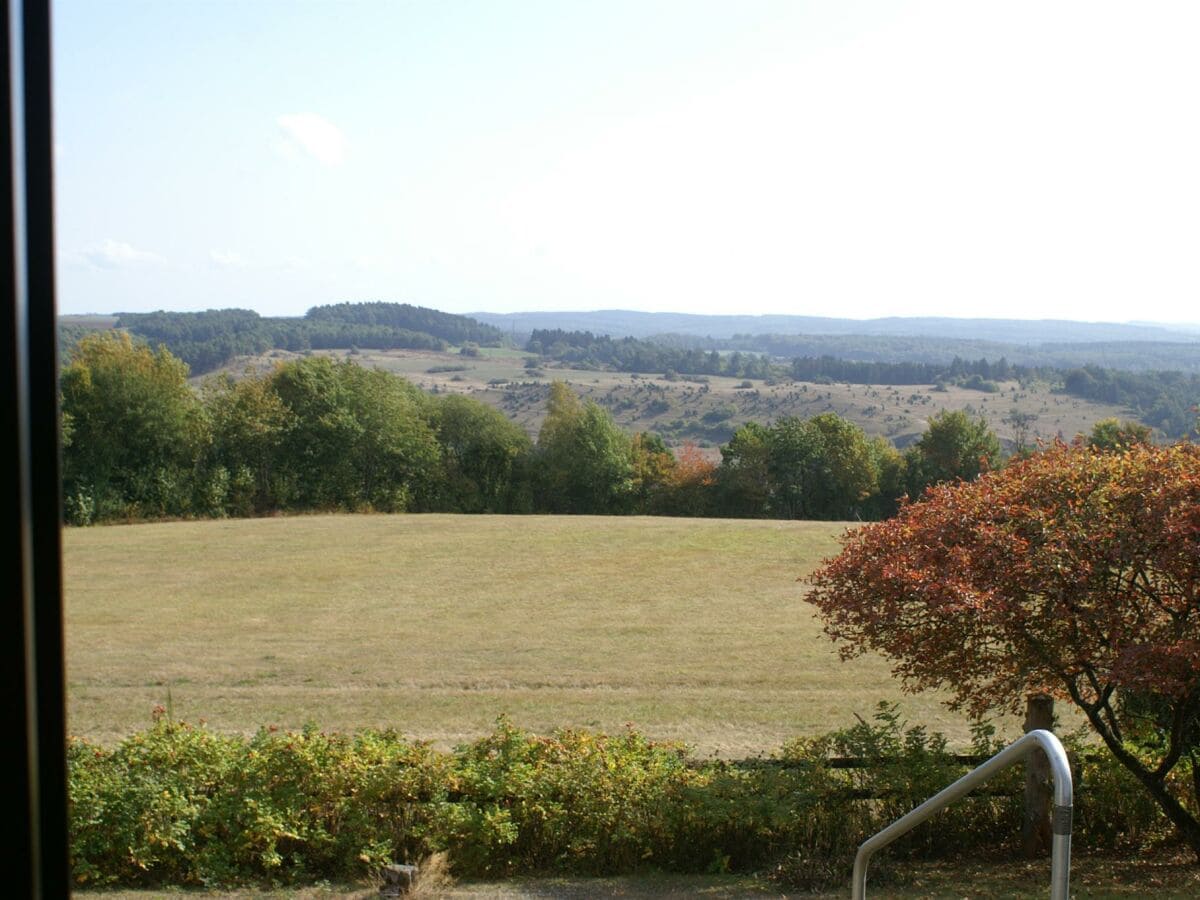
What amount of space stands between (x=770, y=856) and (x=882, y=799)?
1.07 m

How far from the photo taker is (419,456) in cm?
5125

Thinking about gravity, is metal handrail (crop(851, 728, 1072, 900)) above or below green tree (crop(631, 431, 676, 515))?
above

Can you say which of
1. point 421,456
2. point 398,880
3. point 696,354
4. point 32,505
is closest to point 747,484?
point 421,456

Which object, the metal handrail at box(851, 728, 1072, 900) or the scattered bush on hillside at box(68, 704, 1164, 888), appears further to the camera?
the scattered bush on hillside at box(68, 704, 1164, 888)

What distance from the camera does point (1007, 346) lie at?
194875 mm

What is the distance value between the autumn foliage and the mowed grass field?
4.81m

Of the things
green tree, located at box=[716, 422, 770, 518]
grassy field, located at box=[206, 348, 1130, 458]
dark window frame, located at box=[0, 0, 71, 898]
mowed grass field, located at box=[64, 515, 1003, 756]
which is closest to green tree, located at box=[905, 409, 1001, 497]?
green tree, located at box=[716, 422, 770, 518]

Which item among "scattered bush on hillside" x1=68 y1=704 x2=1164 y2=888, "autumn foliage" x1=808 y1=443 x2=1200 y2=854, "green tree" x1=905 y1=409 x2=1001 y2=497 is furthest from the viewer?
"green tree" x1=905 y1=409 x2=1001 y2=497

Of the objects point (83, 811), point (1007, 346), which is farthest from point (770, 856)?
point (1007, 346)

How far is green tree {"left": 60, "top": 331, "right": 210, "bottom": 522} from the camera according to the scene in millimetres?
42625

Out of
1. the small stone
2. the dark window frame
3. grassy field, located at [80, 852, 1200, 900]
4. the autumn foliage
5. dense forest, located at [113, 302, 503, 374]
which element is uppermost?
dense forest, located at [113, 302, 503, 374]

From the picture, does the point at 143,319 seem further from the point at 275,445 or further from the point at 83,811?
the point at 83,811

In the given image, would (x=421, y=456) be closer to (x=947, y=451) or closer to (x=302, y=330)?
(x=947, y=451)

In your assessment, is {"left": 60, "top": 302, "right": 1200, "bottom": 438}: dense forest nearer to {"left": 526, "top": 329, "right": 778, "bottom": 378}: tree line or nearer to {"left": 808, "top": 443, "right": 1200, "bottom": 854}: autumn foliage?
{"left": 526, "top": 329, "right": 778, "bottom": 378}: tree line
